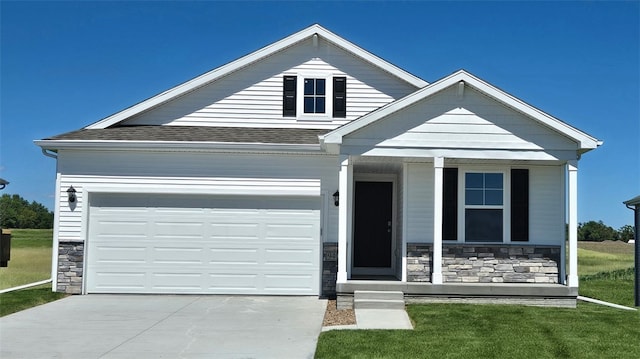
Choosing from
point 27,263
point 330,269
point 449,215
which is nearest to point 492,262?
point 449,215

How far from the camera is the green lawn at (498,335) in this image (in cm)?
806

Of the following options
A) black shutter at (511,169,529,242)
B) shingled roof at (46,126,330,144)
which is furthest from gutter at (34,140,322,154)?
black shutter at (511,169,529,242)

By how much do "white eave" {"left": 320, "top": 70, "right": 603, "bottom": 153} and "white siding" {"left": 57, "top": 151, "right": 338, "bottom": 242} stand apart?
173 cm

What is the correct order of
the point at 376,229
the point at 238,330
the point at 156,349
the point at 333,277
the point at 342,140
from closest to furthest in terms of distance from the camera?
the point at 156,349 → the point at 238,330 → the point at 342,140 → the point at 333,277 → the point at 376,229

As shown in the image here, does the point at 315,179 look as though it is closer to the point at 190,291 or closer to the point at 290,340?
the point at 190,291

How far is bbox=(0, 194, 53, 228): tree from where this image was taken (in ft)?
106

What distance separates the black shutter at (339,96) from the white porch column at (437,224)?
355cm

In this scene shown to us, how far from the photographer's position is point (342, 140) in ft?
39.6

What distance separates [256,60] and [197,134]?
237cm

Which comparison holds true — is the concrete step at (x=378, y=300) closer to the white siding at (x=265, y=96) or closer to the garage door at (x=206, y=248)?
the garage door at (x=206, y=248)

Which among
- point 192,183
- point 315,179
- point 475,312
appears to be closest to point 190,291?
point 192,183

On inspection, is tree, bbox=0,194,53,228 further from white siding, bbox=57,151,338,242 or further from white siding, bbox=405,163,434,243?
white siding, bbox=405,163,434,243

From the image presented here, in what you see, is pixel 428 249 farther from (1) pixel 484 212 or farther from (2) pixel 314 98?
(2) pixel 314 98

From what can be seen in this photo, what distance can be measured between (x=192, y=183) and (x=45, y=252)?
351 inches
